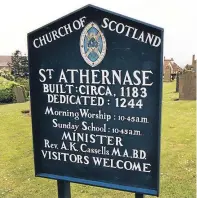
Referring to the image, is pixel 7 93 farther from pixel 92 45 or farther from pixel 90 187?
pixel 92 45

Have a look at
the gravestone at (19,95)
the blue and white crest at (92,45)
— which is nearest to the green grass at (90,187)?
the blue and white crest at (92,45)

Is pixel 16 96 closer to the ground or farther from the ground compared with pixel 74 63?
closer to the ground

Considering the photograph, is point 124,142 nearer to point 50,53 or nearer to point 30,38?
point 50,53

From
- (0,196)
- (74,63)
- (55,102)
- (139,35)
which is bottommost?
(0,196)

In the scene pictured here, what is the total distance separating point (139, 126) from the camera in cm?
355

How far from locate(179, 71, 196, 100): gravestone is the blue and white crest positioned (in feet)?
38.1

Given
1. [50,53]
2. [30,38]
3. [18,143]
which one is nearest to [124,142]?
[50,53]

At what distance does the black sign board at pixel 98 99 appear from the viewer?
3.45 m

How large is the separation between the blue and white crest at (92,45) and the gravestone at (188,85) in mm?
11626

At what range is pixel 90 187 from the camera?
6.25 m

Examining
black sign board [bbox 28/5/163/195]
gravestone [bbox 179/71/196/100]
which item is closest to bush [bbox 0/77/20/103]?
gravestone [bbox 179/71/196/100]

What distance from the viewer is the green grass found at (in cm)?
595

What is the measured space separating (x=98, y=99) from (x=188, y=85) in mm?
12075

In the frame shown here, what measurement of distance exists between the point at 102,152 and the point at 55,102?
876 millimetres
